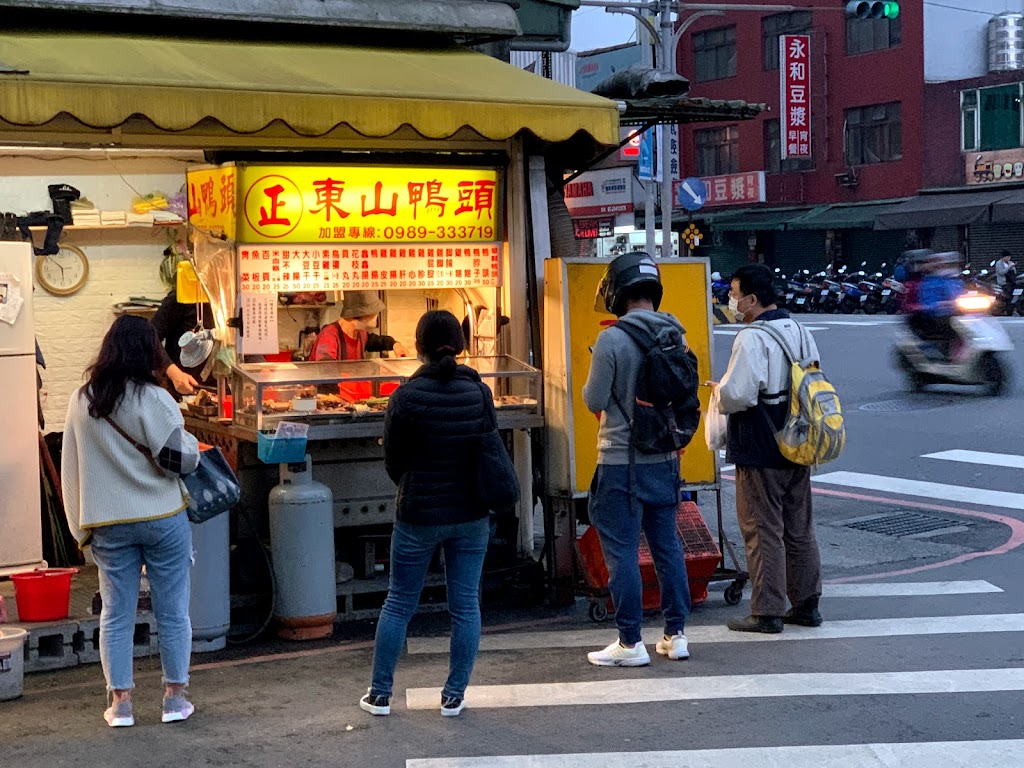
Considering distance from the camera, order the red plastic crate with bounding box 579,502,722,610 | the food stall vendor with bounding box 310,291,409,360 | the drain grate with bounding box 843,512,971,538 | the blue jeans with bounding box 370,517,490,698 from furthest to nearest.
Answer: the drain grate with bounding box 843,512,971,538 → the food stall vendor with bounding box 310,291,409,360 → the red plastic crate with bounding box 579,502,722,610 → the blue jeans with bounding box 370,517,490,698

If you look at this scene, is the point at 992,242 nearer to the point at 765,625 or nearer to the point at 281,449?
the point at 765,625

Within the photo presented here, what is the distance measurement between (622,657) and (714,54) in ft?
139

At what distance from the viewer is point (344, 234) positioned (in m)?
8.36

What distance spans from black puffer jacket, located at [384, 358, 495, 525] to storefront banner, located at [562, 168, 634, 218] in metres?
15.0

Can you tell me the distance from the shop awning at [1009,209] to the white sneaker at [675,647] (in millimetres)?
30467

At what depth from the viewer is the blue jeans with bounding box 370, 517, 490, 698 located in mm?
5875

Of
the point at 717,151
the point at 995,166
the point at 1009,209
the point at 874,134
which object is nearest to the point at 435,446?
the point at 1009,209

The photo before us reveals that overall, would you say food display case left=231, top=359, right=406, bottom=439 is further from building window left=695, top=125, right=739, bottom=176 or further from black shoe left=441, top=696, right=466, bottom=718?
building window left=695, top=125, right=739, bottom=176

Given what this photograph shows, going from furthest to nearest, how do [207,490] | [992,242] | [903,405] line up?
[992,242], [903,405], [207,490]

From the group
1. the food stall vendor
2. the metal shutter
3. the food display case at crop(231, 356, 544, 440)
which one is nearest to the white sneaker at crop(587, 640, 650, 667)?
the food display case at crop(231, 356, 544, 440)

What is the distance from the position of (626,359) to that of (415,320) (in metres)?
3.27

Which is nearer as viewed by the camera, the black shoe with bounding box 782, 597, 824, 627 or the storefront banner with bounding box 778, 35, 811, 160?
the black shoe with bounding box 782, 597, 824, 627

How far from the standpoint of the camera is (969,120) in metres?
39.3

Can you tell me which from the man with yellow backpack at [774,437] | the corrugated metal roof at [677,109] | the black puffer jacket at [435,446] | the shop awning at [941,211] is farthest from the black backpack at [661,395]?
the shop awning at [941,211]
